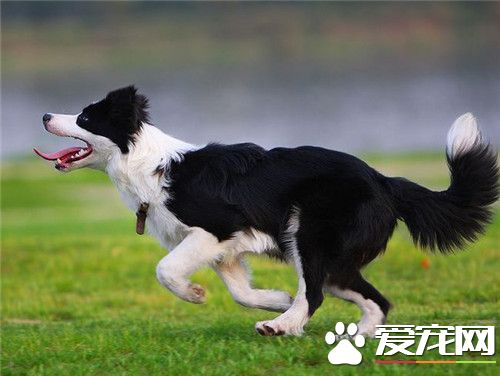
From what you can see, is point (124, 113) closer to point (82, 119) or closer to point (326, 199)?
point (82, 119)

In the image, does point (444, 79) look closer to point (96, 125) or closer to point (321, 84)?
point (321, 84)

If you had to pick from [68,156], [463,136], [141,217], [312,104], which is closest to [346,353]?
[463,136]

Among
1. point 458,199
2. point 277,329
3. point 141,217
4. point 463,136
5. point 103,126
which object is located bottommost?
point 277,329

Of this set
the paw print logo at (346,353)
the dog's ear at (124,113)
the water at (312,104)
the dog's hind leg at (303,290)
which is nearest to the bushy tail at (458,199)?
the dog's hind leg at (303,290)

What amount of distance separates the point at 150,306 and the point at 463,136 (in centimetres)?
498

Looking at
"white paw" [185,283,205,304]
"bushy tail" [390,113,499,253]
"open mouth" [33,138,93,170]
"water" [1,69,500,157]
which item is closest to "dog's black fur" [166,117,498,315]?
"bushy tail" [390,113,499,253]

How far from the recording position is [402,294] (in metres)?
9.95

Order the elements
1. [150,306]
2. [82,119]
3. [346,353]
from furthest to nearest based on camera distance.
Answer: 1. [150,306]
2. [82,119]
3. [346,353]

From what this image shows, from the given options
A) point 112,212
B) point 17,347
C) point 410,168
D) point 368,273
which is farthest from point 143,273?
point 410,168

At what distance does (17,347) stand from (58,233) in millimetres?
9359

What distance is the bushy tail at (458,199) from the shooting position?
6.46 metres

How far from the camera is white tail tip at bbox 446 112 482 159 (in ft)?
21.3

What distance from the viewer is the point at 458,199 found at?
256 inches

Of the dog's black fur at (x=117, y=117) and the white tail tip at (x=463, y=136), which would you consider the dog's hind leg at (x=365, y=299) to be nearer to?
the white tail tip at (x=463, y=136)
